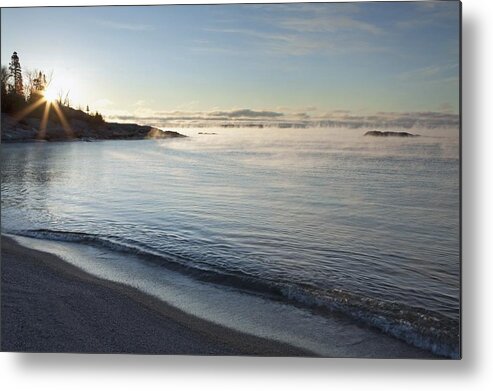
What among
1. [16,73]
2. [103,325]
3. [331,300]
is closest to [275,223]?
[331,300]

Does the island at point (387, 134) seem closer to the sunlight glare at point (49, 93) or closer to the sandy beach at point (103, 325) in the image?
the sandy beach at point (103, 325)

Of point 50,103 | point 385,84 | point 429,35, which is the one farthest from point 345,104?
point 50,103

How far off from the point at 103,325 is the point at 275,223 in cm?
96

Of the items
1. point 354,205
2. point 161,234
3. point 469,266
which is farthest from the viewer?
point 161,234

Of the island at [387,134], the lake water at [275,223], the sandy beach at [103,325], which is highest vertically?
the island at [387,134]

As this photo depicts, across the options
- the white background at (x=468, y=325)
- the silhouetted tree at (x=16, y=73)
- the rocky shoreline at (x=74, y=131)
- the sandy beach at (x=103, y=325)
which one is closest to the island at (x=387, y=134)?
the white background at (x=468, y=325)

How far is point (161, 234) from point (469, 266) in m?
1.56

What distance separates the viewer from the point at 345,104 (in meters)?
3.07

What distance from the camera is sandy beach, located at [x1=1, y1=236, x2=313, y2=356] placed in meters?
2.96

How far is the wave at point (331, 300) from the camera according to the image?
288cm

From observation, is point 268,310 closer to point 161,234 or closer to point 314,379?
point 314,379

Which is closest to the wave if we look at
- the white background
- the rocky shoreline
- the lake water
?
the lake water

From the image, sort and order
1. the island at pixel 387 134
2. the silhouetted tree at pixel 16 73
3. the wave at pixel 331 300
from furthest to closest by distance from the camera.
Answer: the silhouetted tree at pixel 16 73 → the island at pixel 387 134 → the wave at pixel 331 300

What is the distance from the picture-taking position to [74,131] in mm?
3322
